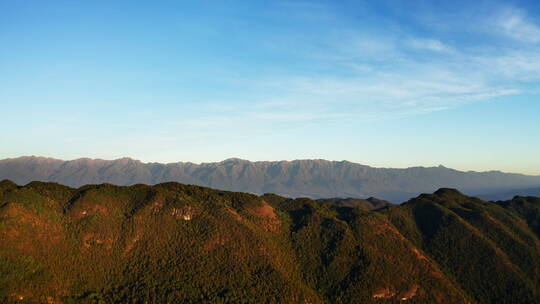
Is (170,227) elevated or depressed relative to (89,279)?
elevated

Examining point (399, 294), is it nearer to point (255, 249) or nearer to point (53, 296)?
point (255, 249)

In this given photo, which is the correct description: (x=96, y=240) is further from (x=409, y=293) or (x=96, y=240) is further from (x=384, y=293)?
(x=409, y=293)

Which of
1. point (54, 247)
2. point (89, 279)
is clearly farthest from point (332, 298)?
point (54, 247)

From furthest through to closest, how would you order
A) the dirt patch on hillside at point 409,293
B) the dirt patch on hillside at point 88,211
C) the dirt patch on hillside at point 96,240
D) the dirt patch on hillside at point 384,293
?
the dirt patch on hillside at point 88,211 < the dirt patch on hillside at point 409,293 < the dirt patch on hillside at point 384,293 < the dirt patch on hillside at point 96,240

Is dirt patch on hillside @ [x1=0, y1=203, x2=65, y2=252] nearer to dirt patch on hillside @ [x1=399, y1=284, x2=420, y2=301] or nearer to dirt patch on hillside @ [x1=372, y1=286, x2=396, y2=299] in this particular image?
dirt patch on hillside @ [x1=372, y1=286, x2=396, y2=299]

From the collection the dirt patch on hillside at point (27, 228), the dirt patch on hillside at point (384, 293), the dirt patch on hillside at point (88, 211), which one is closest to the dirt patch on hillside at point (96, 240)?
the dirt patch on hillside at point (27, 228)

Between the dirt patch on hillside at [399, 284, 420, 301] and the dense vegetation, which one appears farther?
the dirt patch on hillside at [399, 284, 420, 301]

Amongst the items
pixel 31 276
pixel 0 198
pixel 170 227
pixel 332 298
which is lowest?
pixel 332 298

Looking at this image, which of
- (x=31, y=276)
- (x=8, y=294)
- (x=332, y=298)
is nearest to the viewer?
(x=8, y=294)

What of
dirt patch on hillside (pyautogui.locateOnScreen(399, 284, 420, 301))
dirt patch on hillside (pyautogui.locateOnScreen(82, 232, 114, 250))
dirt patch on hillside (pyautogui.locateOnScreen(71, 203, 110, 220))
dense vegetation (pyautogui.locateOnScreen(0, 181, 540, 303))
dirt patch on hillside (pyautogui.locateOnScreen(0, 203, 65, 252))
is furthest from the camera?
dirt patch on hillside (pyautogui.locateOnScreen(71, 203, 110, 220))

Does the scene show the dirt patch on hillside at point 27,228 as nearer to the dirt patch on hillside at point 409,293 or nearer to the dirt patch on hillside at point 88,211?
the dirt patch on hillside at point 88,211

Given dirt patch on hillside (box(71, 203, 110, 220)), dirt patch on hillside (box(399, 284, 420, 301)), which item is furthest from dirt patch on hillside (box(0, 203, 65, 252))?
dirt patch on hillside (box(399, 284, 420, 301))
